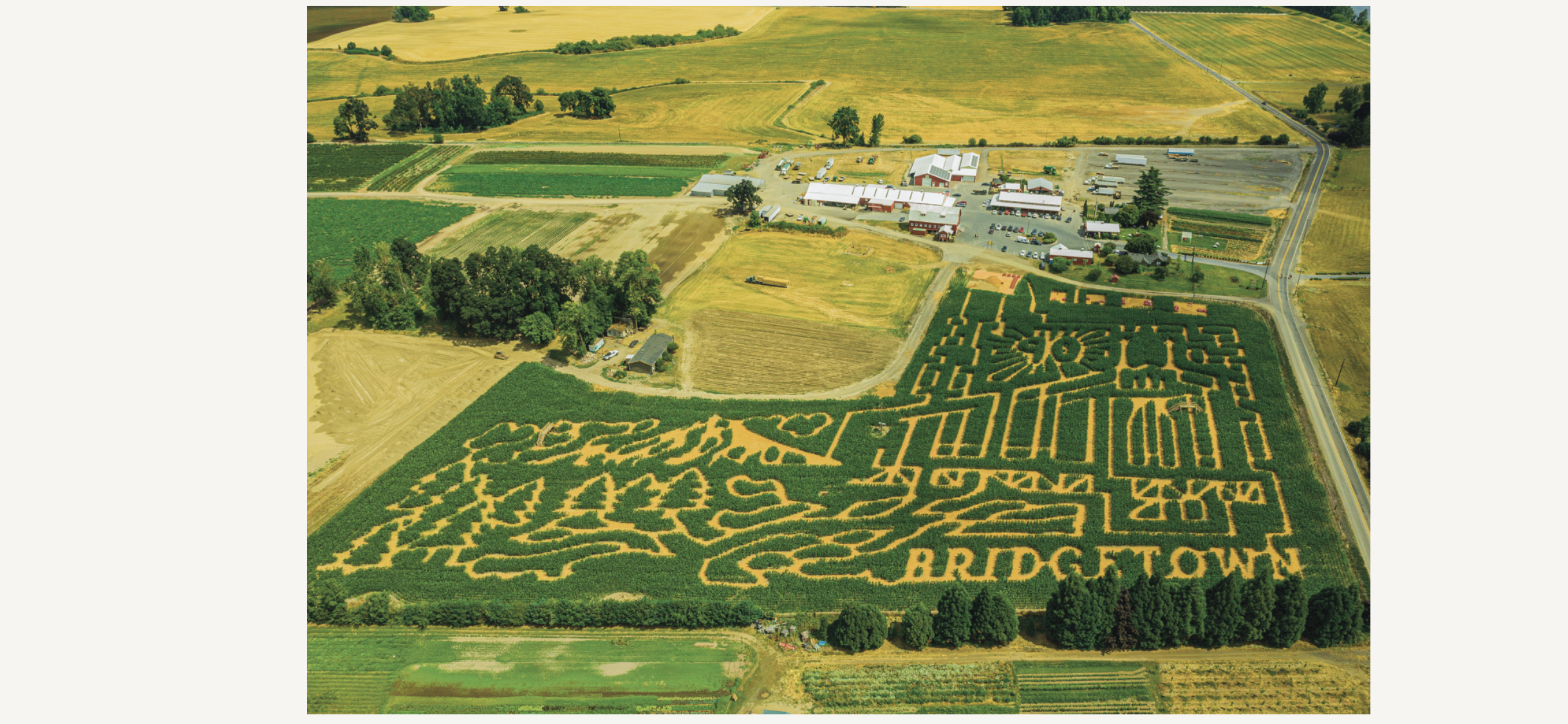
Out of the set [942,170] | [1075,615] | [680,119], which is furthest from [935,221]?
[680,119]

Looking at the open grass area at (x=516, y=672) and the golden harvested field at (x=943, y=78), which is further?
the golden harvested field at (x=943, y=78)

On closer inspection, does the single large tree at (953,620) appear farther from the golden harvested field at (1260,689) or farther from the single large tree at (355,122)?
the single large tree at (355,122)

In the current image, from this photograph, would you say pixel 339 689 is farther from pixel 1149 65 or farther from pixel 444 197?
pixel 1149 65

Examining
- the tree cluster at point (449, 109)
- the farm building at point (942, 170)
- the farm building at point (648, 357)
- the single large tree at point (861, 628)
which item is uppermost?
the tree cluster at point (449, 109)

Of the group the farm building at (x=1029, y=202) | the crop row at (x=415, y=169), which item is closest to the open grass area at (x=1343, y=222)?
the farm building at (x=1029, y=202)

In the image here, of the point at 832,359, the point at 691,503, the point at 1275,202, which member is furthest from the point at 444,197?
the point at 1275,202

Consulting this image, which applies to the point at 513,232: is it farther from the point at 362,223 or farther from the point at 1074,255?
the point at 1074,255

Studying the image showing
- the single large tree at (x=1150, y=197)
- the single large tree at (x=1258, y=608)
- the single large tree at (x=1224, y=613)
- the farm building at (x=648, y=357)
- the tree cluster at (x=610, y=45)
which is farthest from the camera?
the tree cluster at (x=610, y=45)

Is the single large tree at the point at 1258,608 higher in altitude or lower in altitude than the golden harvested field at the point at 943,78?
lower
